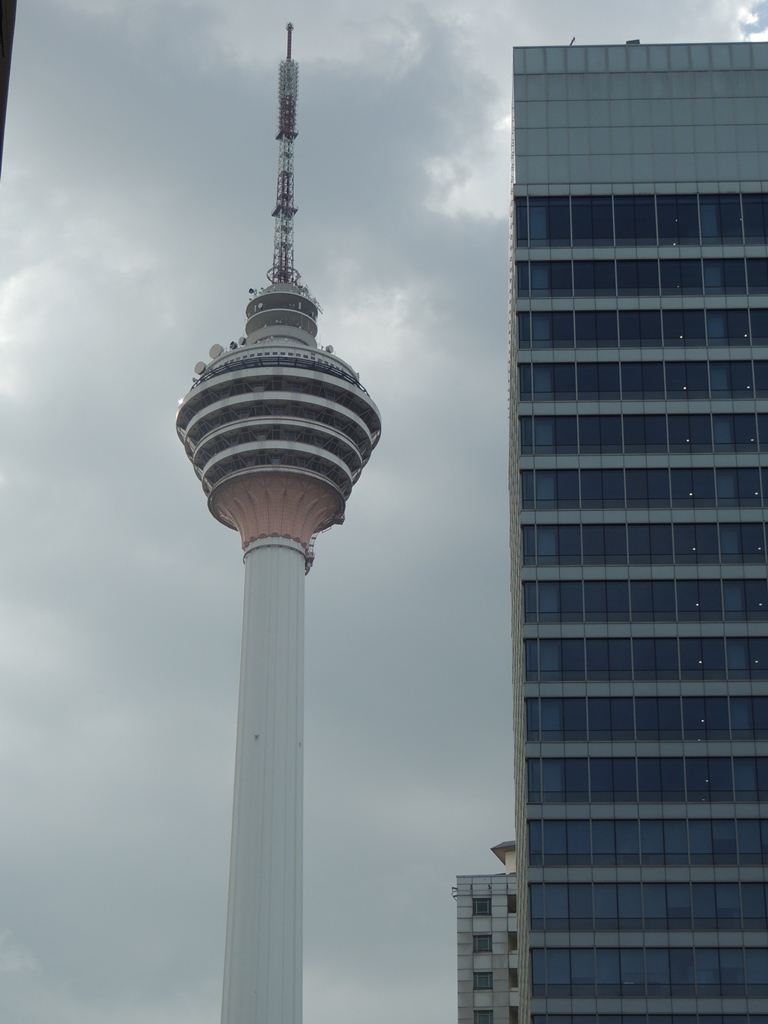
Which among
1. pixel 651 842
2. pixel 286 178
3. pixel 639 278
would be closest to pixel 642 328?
pixel 639 278

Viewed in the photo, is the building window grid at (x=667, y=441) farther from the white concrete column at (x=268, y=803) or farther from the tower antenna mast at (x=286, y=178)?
the tower antenna mast at (x=286, y=178)

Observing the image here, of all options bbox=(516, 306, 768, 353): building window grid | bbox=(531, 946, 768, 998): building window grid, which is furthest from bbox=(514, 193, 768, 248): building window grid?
bbox=(531, 946, 768, 998): building window grid

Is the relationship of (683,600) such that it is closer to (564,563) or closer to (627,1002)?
(564,563)

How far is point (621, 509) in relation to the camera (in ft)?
262

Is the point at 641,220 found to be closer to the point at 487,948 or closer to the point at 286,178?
the point at 487,948

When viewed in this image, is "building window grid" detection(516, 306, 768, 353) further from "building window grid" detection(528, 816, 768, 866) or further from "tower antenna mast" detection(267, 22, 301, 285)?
"tower antenna mast" detection(267, 22, 301, 285)

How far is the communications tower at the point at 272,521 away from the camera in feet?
415

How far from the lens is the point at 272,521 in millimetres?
144000

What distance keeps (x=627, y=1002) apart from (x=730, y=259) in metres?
40.7

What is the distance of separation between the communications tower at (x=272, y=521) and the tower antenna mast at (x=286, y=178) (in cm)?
37

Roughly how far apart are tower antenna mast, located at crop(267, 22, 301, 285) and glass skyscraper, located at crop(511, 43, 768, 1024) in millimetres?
74003

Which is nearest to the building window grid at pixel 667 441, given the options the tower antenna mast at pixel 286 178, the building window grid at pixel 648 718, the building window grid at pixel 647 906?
the building window grid at pixel 647 906

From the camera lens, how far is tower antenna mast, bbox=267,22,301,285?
16212cm

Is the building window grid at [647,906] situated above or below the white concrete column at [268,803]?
below
